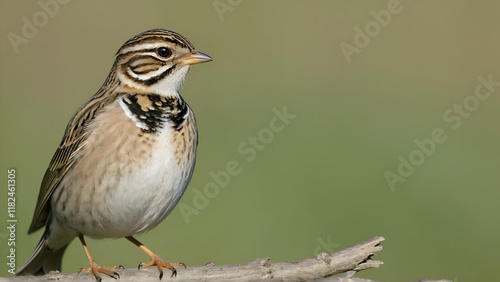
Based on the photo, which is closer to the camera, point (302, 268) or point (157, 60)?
point (302, 268)

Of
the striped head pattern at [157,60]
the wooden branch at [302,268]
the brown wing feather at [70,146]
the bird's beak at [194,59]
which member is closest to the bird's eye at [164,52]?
the striped head pattern at [157,60]

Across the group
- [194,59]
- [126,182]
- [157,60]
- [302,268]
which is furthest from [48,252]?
[302,268]

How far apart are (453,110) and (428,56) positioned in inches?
123

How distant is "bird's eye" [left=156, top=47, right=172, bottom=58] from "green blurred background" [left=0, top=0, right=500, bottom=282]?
13.9 ft

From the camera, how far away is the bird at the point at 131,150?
7.38m

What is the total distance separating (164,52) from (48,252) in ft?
7.84

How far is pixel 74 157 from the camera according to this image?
772 cm

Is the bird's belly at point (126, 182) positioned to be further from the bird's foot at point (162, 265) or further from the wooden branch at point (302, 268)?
the wooden branch at point (302, 268)

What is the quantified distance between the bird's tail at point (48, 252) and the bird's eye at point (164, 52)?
1.91m

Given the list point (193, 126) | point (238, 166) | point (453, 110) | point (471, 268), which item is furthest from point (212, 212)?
point (453, 110)

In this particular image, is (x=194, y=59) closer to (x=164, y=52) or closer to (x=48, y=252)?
(x=164, y=52)

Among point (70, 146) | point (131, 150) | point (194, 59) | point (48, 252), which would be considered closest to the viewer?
point (131, 150)

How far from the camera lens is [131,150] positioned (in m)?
7.36

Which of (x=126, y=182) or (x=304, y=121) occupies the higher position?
(x=304, y=121)
